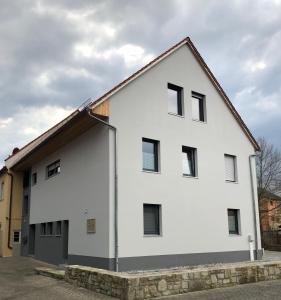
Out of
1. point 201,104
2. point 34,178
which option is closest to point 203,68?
point 201,104

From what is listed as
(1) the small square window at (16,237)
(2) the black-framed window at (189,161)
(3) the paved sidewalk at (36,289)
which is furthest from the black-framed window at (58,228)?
(1) the small square window at (16,237)

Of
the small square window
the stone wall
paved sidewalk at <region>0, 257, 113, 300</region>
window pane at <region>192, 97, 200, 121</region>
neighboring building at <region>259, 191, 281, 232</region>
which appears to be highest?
window pane at <region>192, 97, 200, 121</region>

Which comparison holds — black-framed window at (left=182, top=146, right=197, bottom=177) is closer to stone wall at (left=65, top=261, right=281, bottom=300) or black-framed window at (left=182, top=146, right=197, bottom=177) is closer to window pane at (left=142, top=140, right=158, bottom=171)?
window pane at (left=142, top=140, right=158, bottom=171)

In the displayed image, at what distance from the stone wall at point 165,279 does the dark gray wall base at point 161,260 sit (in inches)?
71.2

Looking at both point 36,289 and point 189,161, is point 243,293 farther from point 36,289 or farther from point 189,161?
point 189,161

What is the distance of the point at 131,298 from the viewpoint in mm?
8977

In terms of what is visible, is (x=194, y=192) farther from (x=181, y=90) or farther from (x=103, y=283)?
(x=103, y=283)

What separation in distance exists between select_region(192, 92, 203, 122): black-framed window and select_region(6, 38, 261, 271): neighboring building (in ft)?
0.15

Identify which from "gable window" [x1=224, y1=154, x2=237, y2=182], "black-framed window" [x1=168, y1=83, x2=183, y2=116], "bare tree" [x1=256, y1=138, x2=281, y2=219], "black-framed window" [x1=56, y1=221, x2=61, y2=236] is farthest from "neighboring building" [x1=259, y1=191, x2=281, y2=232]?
"black-framed window" [x1=56, y1=221, x2=61, y2=236]

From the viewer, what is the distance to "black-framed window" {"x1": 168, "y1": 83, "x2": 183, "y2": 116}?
53.4ft

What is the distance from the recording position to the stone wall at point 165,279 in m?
9.18

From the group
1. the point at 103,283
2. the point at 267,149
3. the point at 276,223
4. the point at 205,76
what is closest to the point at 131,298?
the point at 103,283

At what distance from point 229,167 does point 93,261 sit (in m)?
7.58

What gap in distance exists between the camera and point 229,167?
17.8 m
